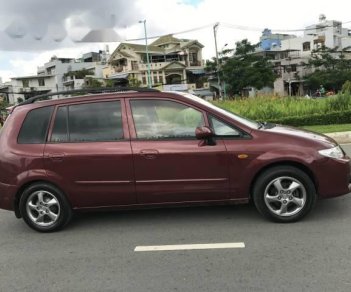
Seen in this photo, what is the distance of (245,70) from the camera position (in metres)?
56.1

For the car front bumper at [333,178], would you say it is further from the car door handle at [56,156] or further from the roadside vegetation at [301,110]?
the roadside vegetation at [301,110]

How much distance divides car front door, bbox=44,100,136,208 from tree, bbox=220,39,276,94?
51056 millimetres

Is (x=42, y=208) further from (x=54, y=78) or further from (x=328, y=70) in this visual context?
(x=54, y=78)

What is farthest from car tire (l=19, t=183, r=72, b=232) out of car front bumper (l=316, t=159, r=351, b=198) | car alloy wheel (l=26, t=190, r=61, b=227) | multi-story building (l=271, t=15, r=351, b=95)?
multi-story building (l=271, t=15, r=351, b=95)

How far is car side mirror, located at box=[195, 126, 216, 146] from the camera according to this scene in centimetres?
550

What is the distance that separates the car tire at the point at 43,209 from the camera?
5.84 metres

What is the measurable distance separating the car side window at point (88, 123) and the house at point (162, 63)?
242ft

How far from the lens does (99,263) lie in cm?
475

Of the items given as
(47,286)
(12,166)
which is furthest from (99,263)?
(12,166)

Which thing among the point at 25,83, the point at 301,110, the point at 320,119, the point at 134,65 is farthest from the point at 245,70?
the point at 25,83

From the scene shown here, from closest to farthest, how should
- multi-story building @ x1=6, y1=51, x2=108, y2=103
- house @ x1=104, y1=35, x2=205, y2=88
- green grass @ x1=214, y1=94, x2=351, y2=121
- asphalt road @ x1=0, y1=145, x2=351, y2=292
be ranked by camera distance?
asphalt road @ x1=0, y1=145, x2=351, y2=292 → green grass @ x1=214, y1=94, x2=351, y2=121 → house @ x1=104, y1=35, x2=205, y2=88 → multi-story building @ x1=6, y1=51, x2=108, y2=103

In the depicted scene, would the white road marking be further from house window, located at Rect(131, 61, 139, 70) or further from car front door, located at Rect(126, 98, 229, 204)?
house window, located at Rect(131, 61, 139, 70)

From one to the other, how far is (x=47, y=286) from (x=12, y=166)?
2017mm

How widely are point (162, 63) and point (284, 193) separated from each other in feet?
263
